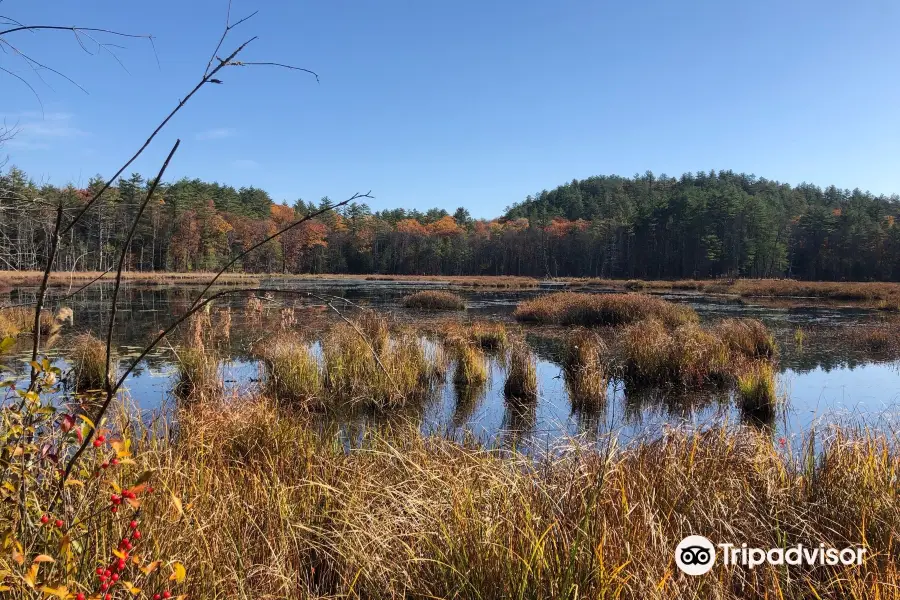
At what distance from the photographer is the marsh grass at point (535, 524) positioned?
2287 mm

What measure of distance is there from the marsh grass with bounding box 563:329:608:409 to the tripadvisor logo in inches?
223

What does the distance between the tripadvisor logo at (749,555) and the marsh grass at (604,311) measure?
15.5 m

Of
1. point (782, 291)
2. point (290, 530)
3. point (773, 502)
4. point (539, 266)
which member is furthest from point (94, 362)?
point (539, 266)

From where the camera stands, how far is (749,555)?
2.71m

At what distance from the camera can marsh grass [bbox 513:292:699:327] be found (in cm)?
1841

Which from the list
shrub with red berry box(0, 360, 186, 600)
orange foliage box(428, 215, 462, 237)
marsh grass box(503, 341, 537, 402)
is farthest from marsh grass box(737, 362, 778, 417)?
orange foliage box(428, 215, 462, 237)

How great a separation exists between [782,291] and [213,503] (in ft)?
151

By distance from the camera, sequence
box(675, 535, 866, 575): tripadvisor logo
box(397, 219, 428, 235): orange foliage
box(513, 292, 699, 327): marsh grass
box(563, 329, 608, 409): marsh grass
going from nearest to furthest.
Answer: box(675, 535, 866, 575): tripadvisor logo < box(563, 329, 608, 409): marsh grass < box(513, 292, 699, 327): marsh grass < box(397, 219, 428, 235): orange foliage

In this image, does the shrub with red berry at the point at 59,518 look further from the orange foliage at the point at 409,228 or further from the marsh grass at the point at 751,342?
the orange foliage at the point at 409,228

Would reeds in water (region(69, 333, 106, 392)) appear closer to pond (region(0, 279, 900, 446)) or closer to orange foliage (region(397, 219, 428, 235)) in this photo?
pond (region(0, 279, 900, 446))

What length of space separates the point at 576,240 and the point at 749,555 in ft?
274

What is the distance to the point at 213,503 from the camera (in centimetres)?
328

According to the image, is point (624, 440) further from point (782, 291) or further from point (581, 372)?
point (782, 291)

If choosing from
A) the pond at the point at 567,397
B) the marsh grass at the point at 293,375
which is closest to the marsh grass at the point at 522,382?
the pond at the point at 567,397
